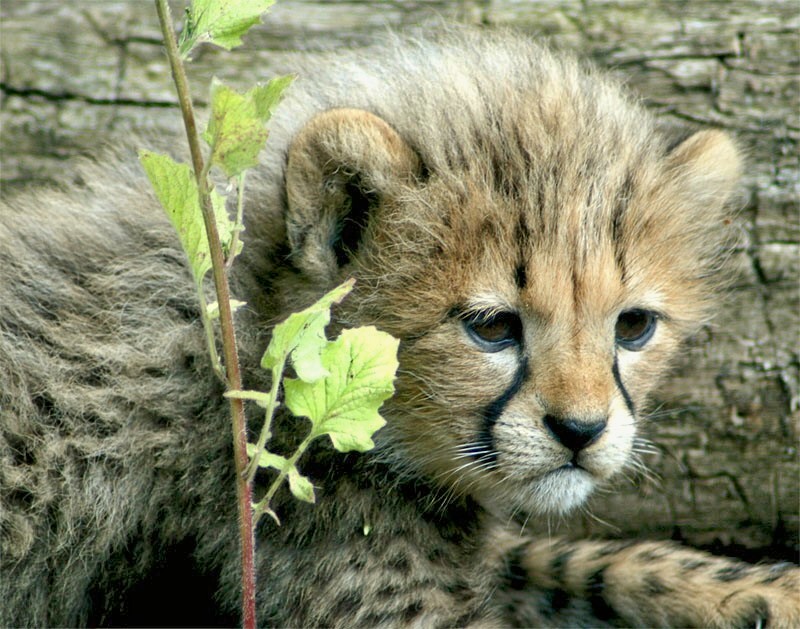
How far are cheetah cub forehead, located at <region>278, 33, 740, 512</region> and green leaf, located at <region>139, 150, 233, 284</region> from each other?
0.85m

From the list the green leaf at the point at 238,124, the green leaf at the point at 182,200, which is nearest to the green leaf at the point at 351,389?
the green leaf at the point at 182,200

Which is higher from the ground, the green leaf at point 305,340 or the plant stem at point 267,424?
the green leaf at point 305,340

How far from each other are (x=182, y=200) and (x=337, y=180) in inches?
38.5

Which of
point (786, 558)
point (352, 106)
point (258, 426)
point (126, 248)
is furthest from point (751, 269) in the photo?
point (126, 248)

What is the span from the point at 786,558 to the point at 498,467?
6.59 ft

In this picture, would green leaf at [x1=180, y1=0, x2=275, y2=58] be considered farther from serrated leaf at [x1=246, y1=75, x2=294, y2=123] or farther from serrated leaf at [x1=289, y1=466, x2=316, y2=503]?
serrated leaf at [x1=289, y1=466, x2=316, y2=503]

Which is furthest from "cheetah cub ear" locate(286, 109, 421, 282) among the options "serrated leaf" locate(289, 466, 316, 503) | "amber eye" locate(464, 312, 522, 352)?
"serrated leaf" locate(289, 466, 316, 503)

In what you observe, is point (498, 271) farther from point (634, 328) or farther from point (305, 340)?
point (305, 340)

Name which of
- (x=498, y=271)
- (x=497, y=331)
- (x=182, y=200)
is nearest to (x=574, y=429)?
(x=497, y=331)

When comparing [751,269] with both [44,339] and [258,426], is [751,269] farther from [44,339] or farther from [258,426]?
[44,339]

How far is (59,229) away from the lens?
412 centimetres

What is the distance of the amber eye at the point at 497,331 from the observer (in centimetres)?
358

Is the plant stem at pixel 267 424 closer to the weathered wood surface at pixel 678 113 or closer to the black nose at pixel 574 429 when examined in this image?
the black nose at pixel 574 429

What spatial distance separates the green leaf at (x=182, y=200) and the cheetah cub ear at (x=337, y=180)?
777mm
